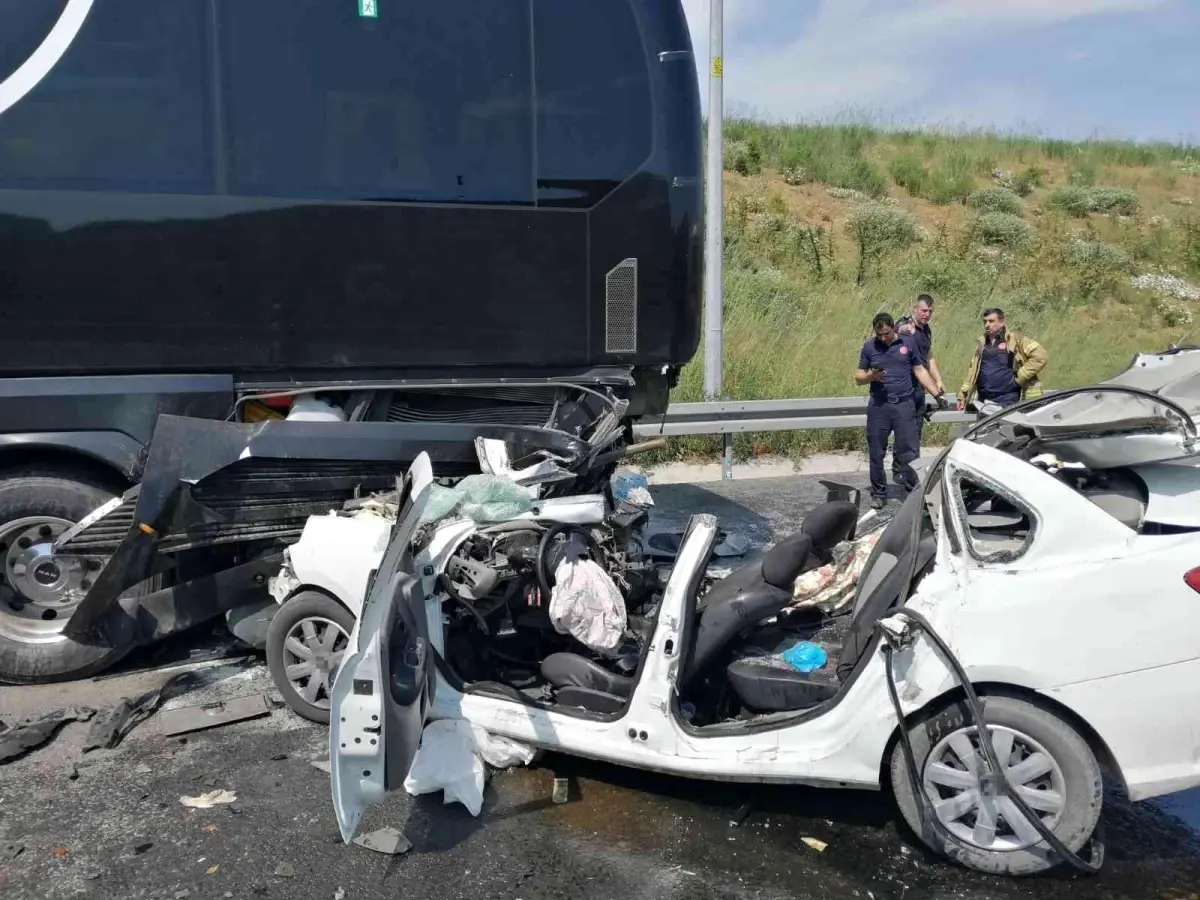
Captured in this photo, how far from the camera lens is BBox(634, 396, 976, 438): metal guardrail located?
837 centimetres

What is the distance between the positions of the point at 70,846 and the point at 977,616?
3103 millimetres

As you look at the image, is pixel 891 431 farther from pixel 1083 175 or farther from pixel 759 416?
pixel 1083 175

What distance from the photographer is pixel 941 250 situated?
1781 centimetres

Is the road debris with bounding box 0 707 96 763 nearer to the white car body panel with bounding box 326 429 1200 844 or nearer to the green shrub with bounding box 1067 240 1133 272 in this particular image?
the white car body panel with bounding box 326 429 1200 844

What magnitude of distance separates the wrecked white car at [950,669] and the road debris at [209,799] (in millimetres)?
835

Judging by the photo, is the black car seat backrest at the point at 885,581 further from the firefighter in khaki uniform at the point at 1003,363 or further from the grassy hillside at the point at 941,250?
the grassy hillside at the point at 941,250

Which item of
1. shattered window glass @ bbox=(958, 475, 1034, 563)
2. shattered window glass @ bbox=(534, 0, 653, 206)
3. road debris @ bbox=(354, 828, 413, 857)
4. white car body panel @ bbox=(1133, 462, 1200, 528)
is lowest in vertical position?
road debris @ bbox=(354, 828, 413, 857)

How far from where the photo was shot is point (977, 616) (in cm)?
292

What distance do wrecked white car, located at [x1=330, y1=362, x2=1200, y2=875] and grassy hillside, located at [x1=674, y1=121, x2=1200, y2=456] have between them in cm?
579

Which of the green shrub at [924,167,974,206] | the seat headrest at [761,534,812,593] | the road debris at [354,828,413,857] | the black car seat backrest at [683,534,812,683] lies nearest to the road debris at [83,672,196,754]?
the road debris at [354,828,413,857]

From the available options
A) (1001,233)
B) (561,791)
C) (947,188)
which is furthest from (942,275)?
(561,791)

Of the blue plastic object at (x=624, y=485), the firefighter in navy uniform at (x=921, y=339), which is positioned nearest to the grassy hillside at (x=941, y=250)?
the firefighter in navy uniform at (x=921, y=339)

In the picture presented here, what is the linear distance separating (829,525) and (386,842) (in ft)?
6.59

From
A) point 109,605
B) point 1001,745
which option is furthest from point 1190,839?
point 109,605
